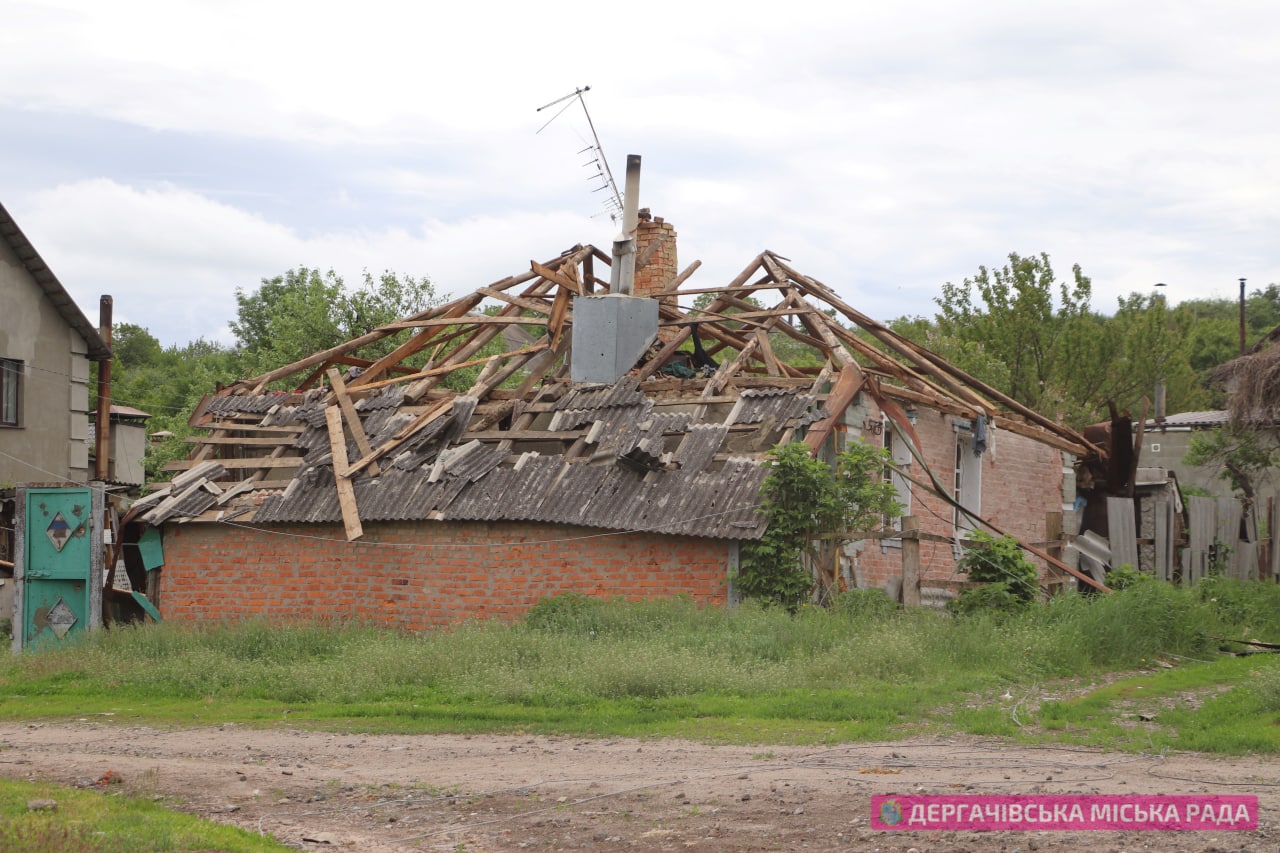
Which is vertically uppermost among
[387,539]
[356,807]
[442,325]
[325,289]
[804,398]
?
[325,289]

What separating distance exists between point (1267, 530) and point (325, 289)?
976 inches

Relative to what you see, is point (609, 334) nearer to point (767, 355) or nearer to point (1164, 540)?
point (767, 355)

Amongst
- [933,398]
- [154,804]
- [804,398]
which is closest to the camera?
[154,804]

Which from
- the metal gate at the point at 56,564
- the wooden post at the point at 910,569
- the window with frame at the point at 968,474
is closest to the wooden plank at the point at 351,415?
the metal gate at the point at 56,564

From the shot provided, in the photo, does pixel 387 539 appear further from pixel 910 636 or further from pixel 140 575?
pixel 910 636

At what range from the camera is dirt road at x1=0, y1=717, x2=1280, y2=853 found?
23.6 ft

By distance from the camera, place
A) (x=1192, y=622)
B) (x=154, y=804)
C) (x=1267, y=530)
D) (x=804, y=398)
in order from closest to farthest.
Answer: (x=154, y=804) < (x=1192, y=622) < (x=804, y=398) < (x=1267, y=530)

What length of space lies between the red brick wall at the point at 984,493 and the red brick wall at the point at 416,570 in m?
2.60

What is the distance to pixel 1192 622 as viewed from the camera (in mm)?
14828

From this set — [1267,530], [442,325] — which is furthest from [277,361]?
[1267,530]

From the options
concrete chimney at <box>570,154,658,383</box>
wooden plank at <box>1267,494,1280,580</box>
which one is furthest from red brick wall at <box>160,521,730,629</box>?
wooden plank at <box>1267,494,1280,580</box>

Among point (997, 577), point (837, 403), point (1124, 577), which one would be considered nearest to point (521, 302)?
point (837, 403)

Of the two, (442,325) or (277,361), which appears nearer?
(442,325)

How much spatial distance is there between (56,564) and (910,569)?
10.6 meters
